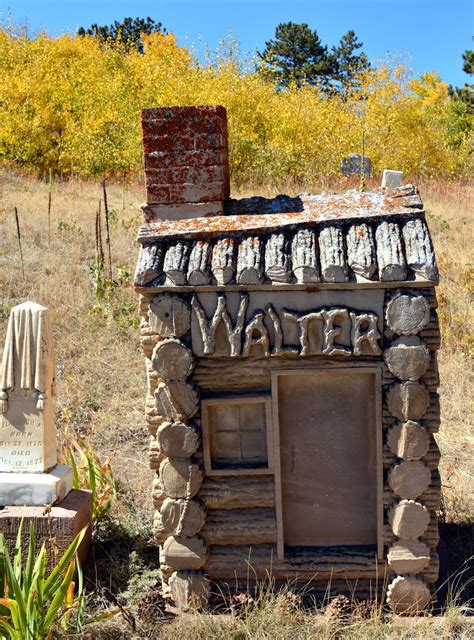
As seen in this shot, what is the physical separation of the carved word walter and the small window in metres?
0.39

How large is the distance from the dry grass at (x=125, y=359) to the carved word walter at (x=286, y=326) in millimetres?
1524

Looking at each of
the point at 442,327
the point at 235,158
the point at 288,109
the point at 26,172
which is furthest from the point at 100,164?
the point at 442,327

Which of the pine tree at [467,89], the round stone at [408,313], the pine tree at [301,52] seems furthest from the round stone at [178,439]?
the pine tree at [301,52]

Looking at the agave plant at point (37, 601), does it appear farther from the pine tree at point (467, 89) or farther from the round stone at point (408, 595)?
the pine tree at point (467, 89)

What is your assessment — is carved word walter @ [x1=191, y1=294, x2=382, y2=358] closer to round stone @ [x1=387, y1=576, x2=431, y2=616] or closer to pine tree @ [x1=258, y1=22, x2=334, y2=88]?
round stone @ [x1=387, y1=576, x2=431, y2=616]

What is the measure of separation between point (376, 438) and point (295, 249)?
1.21 meters

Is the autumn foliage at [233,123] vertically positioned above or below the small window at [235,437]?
above

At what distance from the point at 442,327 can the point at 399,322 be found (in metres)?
5.42

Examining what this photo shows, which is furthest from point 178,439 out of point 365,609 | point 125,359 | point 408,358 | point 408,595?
point 125,359

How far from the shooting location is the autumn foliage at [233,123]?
17.2 meters

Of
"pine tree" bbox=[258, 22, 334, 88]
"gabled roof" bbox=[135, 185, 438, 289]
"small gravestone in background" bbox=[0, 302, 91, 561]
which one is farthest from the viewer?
"pine tree" bbox=[258, 22, 334, 88]

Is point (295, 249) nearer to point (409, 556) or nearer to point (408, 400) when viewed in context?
point (408, 400)

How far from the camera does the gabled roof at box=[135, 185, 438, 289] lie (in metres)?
3.76

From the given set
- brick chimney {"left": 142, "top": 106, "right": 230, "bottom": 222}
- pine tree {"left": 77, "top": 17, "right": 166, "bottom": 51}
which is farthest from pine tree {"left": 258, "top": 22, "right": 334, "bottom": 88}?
brick chimney {"left": 142, "top": 106, "right": 230, "bottom": 222}
